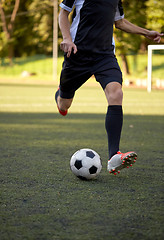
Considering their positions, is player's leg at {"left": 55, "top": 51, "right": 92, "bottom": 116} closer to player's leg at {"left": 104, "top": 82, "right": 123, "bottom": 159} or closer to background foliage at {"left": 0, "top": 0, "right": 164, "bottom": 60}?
player's leg at {"left": 104, "top": 82, "right": 123, "bottom": 159}

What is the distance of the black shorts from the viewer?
451 cm

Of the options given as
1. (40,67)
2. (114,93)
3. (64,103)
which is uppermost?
(114,93)

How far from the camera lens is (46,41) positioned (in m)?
51.0

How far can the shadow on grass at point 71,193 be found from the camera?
108 inches

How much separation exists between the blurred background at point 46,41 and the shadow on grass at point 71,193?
872 inches

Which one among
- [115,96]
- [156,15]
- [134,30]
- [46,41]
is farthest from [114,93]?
[46,41]

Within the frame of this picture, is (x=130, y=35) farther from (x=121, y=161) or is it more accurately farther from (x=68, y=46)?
(x=121, y=161)

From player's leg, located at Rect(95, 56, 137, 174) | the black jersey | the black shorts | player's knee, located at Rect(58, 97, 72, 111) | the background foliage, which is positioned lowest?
the background foliage

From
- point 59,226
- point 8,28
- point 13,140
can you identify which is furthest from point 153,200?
point 8,28

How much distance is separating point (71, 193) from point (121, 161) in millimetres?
672

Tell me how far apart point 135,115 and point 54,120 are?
2.27m

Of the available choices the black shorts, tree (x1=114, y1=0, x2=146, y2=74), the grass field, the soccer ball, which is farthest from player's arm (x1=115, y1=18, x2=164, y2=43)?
tree (x1=114, y1=0, x2=146, y2=74)

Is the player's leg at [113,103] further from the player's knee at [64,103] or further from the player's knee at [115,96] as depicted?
the player's knee at [64,103]

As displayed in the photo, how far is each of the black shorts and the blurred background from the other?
23.5 metres
